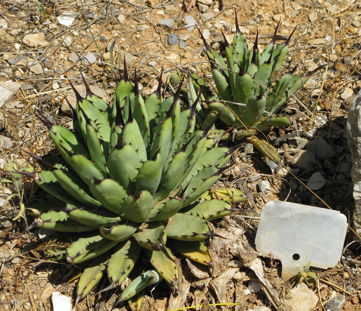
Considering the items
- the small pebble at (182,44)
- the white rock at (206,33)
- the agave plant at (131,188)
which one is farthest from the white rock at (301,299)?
the white rock at (206,33)

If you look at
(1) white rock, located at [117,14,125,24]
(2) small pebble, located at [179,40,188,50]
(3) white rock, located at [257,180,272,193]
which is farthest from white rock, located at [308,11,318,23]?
(3) white rock, located at [257,180,272,193]

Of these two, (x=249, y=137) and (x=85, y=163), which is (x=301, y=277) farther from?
(x=85, y=163)

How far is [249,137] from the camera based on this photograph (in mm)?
3648

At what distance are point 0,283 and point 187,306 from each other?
3.89ft

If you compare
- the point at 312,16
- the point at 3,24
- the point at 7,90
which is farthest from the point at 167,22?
the point at 7,90

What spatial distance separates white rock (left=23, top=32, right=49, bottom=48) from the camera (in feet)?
14.3

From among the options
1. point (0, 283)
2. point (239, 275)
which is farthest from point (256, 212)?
point (0, 283)

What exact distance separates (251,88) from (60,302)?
6.39 feet

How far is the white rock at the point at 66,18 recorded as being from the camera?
455cm

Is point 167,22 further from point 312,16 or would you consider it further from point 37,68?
point 312,16

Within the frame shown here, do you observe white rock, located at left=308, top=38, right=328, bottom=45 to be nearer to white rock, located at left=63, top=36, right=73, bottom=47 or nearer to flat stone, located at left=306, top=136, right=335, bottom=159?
flat stone, located at left=306, top=136, right=335, bottom=159

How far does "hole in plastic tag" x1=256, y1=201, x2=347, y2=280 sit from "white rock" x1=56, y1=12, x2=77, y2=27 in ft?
9.00

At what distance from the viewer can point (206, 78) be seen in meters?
4.01

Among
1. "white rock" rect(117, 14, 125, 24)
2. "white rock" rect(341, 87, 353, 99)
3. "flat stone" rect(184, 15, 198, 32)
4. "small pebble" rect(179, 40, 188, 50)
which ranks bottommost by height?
"white rock" rect(341, 87, 353, 99)
